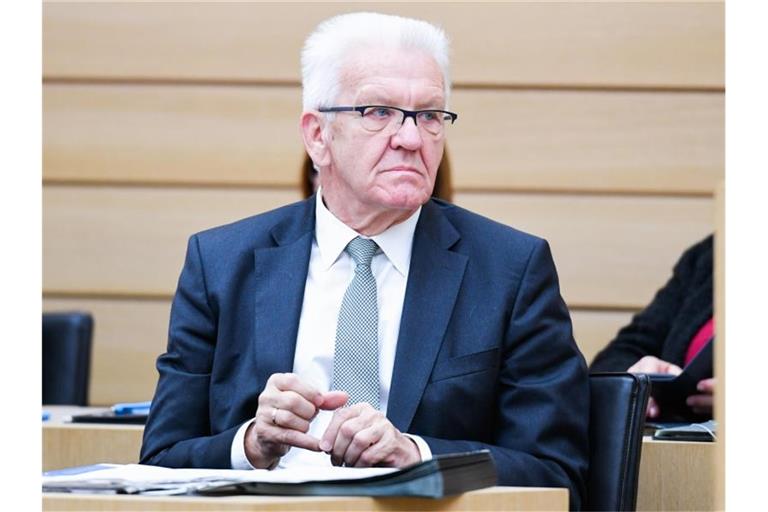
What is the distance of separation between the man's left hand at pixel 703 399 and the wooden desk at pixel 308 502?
3.82 feet

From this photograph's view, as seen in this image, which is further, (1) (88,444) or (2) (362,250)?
(1) (88,444)

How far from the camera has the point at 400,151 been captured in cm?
228

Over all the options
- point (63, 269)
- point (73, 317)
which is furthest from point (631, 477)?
point (63, 269)

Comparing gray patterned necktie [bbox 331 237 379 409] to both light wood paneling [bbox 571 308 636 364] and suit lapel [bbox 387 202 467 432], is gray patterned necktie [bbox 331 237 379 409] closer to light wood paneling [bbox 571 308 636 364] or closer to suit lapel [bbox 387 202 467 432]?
suit lapel [bbox 387 202 467 432]

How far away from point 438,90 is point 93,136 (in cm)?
339

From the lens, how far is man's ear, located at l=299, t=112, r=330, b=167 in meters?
2.43

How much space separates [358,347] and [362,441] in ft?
1.28

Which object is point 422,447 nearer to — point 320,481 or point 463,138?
point 320,481

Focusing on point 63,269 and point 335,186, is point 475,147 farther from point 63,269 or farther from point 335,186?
point 335,186

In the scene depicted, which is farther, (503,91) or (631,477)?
(503,91)

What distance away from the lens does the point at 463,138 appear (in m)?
5.22

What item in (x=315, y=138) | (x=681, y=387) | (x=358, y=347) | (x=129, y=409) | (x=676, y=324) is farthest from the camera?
(x=676, y=324)

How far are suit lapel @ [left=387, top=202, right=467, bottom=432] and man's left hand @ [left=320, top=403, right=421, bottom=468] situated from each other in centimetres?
27

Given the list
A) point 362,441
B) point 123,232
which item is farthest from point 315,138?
point 123,232
